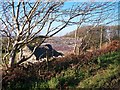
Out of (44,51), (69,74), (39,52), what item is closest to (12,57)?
(69,74)

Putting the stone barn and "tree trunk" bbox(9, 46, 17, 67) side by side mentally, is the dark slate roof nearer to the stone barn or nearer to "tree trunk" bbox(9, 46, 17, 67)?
the stone barn

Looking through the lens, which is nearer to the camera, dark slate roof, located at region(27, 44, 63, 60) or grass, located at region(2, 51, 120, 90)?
grass, located at region(2, 51, 120, 90)

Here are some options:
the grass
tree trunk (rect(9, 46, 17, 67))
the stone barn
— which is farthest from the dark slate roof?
the grass

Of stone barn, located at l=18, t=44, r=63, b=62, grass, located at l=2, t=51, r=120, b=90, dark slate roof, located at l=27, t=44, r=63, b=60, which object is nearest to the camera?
grass, located at l=2, t=51, r=120, b=90

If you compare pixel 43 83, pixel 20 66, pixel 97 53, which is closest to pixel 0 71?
pixel 20 66

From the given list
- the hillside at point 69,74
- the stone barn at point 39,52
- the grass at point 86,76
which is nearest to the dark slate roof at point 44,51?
the stone barn at point 39,52

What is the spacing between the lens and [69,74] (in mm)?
8172

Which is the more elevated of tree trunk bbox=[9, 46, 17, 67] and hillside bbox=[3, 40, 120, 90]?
tree trunk bbox=[9, 46, 17, 67]

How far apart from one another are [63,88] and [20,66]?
63.7 inches

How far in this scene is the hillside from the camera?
291 inches

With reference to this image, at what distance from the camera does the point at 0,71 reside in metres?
7.87

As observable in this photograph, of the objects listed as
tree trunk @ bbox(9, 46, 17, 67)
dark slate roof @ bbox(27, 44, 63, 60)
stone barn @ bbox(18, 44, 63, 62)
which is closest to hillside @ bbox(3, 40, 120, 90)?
tree trunk @ bbox(9, 46, 17, 67)

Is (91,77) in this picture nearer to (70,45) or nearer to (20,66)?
(20,66)

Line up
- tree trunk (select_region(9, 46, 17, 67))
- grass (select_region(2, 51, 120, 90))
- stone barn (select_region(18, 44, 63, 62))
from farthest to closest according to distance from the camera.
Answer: stone barn (select_region(18, 44, 63, 62)) < tree trunk (select_region(9, 46, 17, 67)) < grass (select_region(2, 51, 120, 90))
